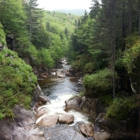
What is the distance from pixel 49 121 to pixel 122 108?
23.6ft

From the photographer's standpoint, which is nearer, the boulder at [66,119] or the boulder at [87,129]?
the boulder at [87,129]

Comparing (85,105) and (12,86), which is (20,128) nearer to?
(12,86)

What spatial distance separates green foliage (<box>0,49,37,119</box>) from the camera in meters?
13.9

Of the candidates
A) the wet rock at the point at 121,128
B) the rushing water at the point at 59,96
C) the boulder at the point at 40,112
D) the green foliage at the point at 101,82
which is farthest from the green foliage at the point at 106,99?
the boulder at the point at 40,112

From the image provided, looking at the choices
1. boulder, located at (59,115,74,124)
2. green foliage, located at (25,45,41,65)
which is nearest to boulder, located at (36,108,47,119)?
boulder, located at (59,115,74,124)

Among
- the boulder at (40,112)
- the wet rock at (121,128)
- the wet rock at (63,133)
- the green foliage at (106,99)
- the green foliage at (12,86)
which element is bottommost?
the boulder at (40,112)

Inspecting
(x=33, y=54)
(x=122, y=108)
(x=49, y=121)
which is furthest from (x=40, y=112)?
(x=33, y=54)

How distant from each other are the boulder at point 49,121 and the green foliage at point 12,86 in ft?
7.58

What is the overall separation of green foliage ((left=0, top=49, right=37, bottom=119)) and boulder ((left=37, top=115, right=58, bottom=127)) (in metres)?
2.31

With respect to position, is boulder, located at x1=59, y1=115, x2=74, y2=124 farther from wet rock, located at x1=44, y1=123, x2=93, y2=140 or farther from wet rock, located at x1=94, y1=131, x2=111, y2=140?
wet rock, located at x1=94, y1=131, x2=111, y2=140

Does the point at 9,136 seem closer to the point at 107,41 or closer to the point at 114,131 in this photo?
the point at 114,131

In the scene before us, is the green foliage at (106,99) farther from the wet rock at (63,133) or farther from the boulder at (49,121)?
the boulder at (49,121)

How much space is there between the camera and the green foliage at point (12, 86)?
1392 centimetres

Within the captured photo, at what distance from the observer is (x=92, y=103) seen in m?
18.1
